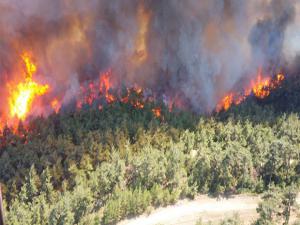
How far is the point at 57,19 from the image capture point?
99812 mm

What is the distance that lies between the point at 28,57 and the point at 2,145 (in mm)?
29788

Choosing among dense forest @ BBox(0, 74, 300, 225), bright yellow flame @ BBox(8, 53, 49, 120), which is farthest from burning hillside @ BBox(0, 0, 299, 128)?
dense forest @ BBox(0, 74, 300, 225)

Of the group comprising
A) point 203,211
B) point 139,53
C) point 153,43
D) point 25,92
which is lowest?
point 203,211

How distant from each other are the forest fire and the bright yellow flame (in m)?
45.4

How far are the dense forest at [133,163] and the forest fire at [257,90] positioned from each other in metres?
15.3

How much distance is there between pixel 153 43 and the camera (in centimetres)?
11231

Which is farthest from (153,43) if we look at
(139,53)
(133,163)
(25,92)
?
(133,163)

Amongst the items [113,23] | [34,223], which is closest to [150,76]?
[113,23]

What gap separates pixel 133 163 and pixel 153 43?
171 feet

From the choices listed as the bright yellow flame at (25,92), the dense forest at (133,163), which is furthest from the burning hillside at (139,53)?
the dense forest at (133,163)

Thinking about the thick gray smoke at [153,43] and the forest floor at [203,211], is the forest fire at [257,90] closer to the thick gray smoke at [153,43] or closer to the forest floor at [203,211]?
the thick gray smoke at [153,43]

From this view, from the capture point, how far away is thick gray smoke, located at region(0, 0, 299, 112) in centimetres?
10000

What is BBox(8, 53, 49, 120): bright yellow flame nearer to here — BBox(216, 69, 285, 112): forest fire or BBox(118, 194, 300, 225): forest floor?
BBox(118, 194, 300, 225): forest floor

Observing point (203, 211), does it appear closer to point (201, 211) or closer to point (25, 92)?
point (201, 211)
